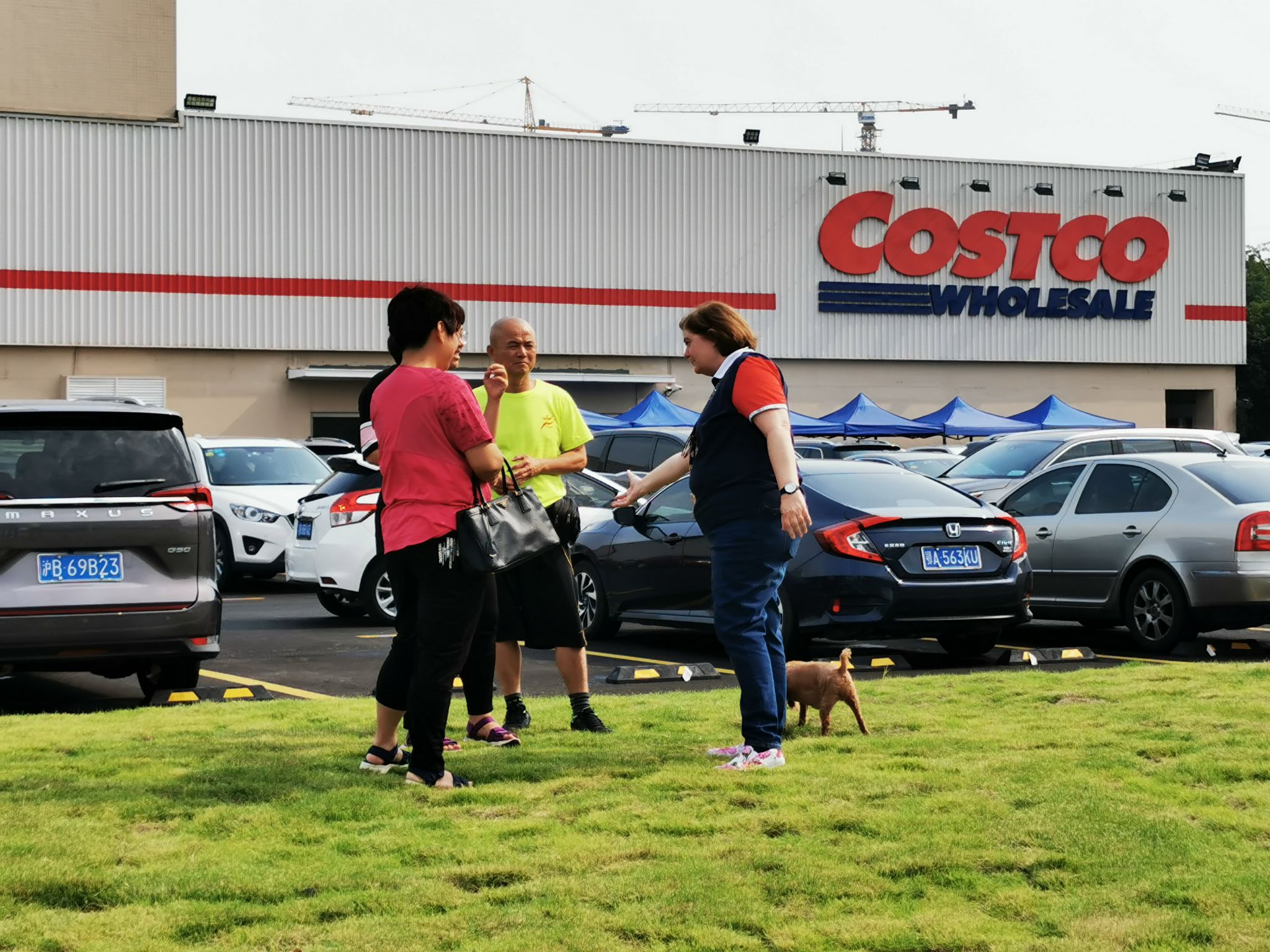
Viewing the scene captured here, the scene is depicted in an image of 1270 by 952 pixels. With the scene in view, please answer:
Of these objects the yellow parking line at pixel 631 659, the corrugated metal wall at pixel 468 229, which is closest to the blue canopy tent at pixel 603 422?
the corrugated metal wall at pixel 468 229

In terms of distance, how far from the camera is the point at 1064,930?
3.77 meters

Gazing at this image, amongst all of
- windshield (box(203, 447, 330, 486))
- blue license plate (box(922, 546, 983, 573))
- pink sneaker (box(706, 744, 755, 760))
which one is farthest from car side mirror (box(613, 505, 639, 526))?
windshield (box(203, 447, 330, 486))

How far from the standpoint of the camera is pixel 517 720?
6.89 meters

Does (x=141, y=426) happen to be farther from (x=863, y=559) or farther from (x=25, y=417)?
(x=863, y=559)

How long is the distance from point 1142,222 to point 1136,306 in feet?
7.58

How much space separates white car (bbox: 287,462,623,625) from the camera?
1358 centimetres

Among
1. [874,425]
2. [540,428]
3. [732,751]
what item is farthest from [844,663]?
[874,425]

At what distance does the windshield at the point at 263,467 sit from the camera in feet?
61.1

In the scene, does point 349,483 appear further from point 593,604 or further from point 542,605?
point 542,605

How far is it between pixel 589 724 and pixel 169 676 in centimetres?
315

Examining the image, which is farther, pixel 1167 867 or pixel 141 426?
pixel 141 426

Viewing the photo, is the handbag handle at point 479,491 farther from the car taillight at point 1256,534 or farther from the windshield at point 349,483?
the windshield at point 349,483

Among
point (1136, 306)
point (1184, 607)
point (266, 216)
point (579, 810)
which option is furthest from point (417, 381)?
point (1136, 306)

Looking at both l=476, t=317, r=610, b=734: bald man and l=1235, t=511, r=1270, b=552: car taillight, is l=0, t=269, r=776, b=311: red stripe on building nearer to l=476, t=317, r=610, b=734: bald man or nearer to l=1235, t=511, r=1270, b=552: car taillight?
l=1235, t=511, r=1270, b=552: car taillight
